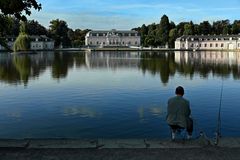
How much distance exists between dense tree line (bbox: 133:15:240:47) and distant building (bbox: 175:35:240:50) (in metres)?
4.14

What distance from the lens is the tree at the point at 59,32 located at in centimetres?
18025

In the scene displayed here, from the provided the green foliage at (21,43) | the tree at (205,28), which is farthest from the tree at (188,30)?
the green foliage at (21,43)

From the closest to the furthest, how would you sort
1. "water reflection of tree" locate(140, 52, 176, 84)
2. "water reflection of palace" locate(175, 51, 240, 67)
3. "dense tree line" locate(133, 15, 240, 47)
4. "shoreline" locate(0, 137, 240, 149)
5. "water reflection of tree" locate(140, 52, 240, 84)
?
1. "shoreline" locate(0, 137, 240, 149)
2. "water reflection of tree" locate(140, 52, 176, 84)
3. "water reflection of tree" locate(140, 52, 240, 84)
4. "water reflection of palace" locate(175, 51, 240, 67)
5. "dense tree line" locate(133, 15, 240, 47)

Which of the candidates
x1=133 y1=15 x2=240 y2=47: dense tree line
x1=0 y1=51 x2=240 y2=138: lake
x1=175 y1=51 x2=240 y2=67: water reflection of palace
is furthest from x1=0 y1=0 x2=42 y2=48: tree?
x1=133 y1=15 x2=240 y2=47: dense tree line

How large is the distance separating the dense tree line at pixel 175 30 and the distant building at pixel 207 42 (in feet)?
13.6

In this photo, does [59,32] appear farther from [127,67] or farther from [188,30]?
[127,67]

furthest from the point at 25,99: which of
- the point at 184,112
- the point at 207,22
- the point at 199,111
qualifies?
the point at 207,22

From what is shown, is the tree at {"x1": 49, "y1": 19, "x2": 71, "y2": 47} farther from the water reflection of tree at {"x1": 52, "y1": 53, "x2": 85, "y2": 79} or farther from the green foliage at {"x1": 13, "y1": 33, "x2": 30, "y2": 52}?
the water reflection of tree at {"x1": 52, "y1": 53, "x2": 85, "y2": 79}

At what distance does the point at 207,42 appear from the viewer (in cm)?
17612

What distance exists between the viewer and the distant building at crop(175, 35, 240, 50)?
169 meters

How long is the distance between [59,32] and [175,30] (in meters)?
→ 51.1

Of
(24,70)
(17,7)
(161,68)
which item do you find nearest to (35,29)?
(24,70)

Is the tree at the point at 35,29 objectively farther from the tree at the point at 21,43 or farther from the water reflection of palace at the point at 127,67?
the water reflection of palace at the point at 127,67

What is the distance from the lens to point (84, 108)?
770 inches
